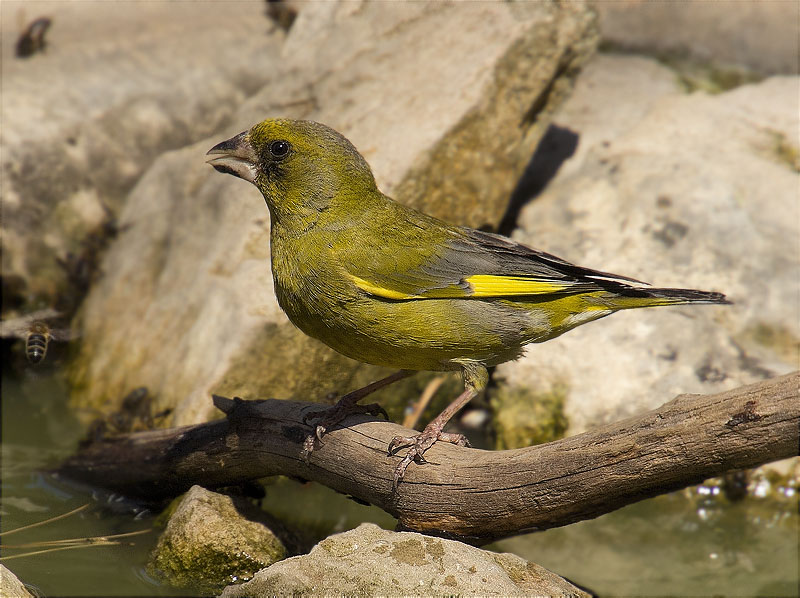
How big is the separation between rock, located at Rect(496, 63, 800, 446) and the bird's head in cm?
205

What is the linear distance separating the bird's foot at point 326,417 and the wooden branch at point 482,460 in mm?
41

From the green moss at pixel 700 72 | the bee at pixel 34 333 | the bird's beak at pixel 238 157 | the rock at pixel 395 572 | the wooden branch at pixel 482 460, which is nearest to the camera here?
the wooden branch at pixel 482 460

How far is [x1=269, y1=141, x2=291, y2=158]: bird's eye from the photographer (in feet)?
14.0

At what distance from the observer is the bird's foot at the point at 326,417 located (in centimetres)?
422

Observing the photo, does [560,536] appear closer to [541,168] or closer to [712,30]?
[541,168]

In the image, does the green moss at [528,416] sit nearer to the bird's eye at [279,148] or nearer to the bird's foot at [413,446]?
the bird's foot at [413,446]

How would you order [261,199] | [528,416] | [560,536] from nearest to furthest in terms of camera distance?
[560,536] < [528,416] < [261,199]

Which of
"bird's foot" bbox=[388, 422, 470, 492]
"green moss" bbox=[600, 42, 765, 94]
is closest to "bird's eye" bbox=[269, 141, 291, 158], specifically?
"bird's foot" bbox=[388, 422, 470, 492]

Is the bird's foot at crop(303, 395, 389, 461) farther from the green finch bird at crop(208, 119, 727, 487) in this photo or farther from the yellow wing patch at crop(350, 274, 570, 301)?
the yellow wing patch at crop(350, 274, 570, 301)

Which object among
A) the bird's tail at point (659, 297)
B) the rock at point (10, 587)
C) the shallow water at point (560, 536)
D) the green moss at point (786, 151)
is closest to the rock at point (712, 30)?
the green moss at point (786, 151)

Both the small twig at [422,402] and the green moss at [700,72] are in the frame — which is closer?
the small twig at [422,402]

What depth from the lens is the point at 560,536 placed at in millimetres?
5488

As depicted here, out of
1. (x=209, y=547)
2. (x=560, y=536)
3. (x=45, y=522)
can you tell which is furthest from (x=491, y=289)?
(x=45, y=522)

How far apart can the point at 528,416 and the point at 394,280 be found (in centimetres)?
230
